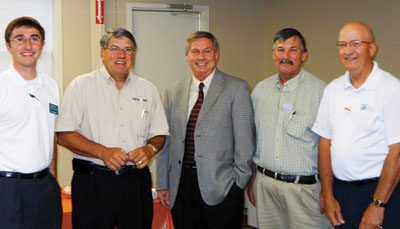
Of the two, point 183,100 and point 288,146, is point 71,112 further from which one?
point 288,146

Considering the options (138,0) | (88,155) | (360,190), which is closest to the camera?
(360,190)

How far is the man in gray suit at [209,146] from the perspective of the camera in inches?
103

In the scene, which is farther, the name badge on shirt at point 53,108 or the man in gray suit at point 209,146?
the man in gray suit at point 209,146

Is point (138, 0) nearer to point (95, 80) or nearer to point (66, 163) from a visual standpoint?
point (66, 163)

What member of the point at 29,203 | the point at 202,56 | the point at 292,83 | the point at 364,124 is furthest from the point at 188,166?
the point at 364,124

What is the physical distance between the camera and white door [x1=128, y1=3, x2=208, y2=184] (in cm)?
522

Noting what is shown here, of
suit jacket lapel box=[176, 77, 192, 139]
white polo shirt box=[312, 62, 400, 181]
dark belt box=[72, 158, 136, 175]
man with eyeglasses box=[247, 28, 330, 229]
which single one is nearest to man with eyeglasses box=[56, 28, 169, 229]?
dark belt box=[72, 158, 136, 175]

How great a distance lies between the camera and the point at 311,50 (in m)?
4.91

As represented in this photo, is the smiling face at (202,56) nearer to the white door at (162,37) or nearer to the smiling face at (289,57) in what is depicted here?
the smiling face at (289,57)

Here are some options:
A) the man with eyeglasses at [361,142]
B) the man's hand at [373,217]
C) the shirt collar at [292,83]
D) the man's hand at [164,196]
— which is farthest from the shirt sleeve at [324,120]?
the man's hand at [164,196]

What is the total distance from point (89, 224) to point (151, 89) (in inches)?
34.0

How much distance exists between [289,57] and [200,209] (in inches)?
41.5

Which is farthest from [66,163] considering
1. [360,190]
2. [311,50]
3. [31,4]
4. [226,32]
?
[360,190]

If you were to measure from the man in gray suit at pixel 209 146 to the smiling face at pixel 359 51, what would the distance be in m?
0.63
